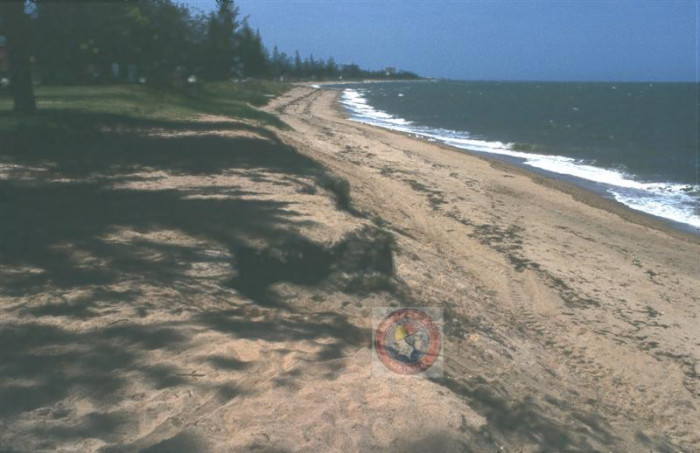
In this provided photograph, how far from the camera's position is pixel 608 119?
55.0 m

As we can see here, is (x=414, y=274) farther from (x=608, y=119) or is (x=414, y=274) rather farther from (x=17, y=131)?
(x=608, y=119)

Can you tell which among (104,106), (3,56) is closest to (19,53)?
(3,56)

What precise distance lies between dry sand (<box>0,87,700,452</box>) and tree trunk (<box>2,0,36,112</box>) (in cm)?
267

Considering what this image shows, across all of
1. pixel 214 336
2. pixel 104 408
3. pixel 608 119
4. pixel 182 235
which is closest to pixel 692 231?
pixel 182 235

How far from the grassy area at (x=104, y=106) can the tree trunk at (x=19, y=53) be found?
0.29 m

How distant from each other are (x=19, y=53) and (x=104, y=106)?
2.76m

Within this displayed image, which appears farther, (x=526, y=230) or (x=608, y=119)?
(x=608, y=119)

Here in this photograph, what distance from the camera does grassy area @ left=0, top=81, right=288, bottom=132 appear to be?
37.8 feet

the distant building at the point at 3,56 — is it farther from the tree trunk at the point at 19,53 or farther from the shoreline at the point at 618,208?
the shoreline at the point at 618,208

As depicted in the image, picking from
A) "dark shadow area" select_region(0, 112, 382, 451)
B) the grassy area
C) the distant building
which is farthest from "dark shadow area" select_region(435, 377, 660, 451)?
the distant building

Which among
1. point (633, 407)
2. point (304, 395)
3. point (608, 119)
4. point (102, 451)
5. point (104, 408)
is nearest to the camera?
point (102, 451)

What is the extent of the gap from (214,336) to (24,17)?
7.80 metres

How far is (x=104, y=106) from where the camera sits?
46.0 feet

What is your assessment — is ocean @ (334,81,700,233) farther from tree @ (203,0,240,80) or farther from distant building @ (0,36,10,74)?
distant building @ (0,36,10,74)
